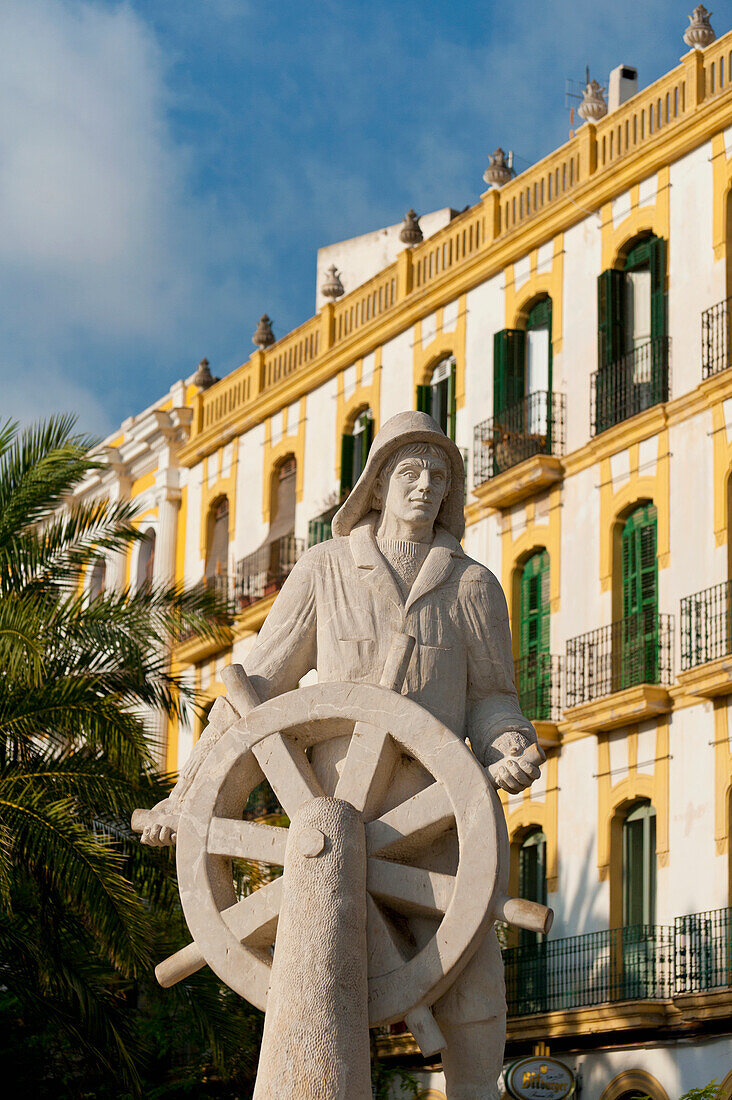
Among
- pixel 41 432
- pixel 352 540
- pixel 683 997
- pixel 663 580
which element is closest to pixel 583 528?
pixel 663 580

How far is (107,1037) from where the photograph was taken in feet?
56.3

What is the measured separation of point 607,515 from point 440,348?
20.7 feet

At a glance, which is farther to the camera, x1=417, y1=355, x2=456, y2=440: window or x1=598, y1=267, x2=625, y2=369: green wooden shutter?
x1=417, y1=355, x2=456, y2=440: window

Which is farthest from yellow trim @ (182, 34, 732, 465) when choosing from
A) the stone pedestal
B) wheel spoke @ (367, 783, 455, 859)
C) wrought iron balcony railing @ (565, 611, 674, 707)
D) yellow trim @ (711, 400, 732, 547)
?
the stone pedestal

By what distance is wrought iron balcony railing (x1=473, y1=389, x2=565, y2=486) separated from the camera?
99.2 ft

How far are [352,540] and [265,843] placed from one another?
138 cm

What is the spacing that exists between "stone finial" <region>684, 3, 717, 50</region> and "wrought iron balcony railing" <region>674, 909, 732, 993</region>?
478 inches

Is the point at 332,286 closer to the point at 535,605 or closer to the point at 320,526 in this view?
the point at 320,526

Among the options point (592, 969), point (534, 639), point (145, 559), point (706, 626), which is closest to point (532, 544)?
point (534, 639)

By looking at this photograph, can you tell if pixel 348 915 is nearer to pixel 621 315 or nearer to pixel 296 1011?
pixel 296 1011

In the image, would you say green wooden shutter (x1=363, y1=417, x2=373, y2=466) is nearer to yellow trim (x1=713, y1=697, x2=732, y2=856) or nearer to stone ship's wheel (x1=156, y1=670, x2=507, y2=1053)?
yellow trim (x1=713, y1=697, x2=732, y2=856)

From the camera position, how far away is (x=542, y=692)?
2903cm

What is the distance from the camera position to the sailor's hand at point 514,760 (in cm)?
746

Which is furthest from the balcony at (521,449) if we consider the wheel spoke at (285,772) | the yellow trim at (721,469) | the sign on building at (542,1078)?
the wheel spoke at (285,772)
